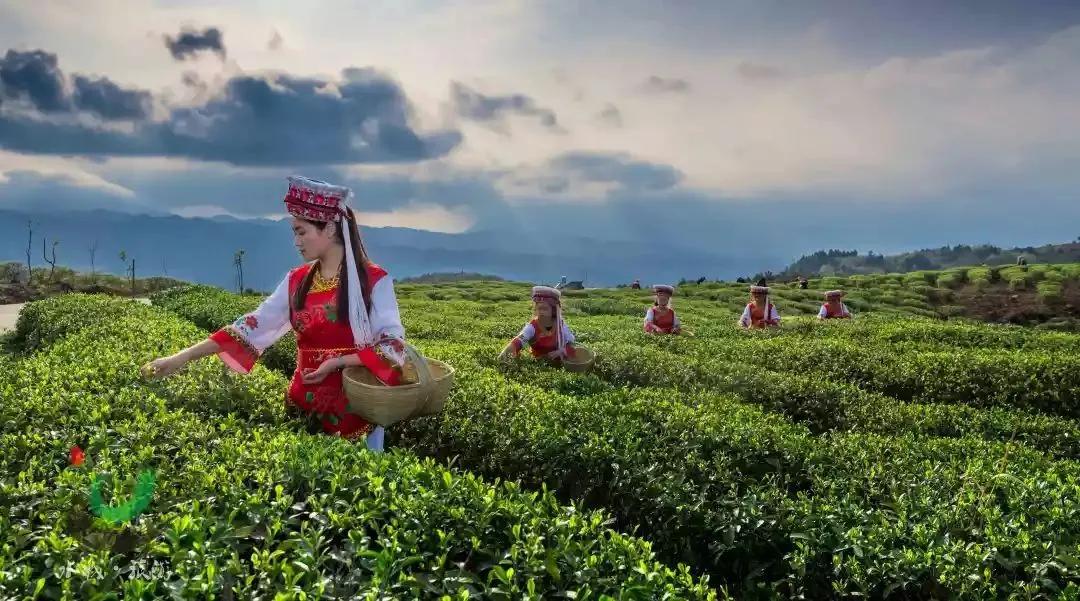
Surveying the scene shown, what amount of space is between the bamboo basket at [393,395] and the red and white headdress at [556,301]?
4.21 metres

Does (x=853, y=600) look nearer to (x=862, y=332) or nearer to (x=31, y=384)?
(x=31, y=384)

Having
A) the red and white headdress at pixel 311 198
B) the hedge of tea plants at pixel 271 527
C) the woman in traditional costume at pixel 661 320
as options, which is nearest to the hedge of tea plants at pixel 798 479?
the hedge of tea plants at pixel 271 527

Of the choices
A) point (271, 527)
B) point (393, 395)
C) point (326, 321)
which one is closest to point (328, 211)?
point (326, 321)

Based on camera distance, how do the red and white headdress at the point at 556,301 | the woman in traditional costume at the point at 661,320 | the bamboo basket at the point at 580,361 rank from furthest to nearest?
the woman in traditional costume at the point at 661,320
the bamboo basket at the point at 580,361
the red and white headdress at the point at 556,301

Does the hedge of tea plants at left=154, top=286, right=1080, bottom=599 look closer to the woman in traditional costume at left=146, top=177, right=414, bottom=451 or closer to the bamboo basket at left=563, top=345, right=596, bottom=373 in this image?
the bamboo basket at left=563, top=345, right=596, bottom=373

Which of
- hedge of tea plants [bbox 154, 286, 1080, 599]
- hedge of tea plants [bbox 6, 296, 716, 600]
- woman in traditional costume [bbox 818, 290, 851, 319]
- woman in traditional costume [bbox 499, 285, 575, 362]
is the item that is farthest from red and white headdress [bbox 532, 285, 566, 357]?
woman in traditional costume [bbox 818, 290, 851, 319]

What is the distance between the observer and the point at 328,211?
205 inches

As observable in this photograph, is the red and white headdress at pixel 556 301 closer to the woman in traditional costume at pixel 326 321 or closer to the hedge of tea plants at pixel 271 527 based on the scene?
the woman in traditional costume at pixel 326 321

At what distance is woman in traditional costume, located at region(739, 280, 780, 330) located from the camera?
16344 mm

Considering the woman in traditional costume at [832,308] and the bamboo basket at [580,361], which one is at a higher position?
the woman in traditional costume at [832,308]

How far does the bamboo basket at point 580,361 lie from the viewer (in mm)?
9641

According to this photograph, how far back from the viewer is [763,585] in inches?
169

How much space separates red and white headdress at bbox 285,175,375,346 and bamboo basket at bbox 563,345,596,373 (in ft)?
15.4

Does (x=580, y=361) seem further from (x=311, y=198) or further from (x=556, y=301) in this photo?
(x=311, y=198)
